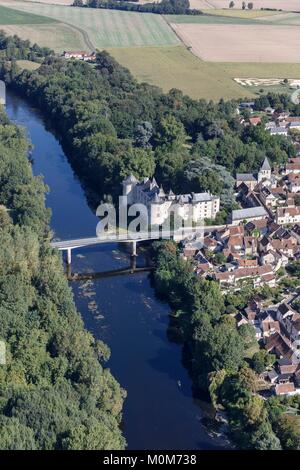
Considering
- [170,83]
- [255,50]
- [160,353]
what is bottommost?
[160,353]

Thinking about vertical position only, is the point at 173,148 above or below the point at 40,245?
above

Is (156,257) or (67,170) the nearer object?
(156,257)

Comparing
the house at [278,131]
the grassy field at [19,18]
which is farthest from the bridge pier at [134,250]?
the grassy field at [19,18]

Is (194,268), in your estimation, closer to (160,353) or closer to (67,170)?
(160,353)

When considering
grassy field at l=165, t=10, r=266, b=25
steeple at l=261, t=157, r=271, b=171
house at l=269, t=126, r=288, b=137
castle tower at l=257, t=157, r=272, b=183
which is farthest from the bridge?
grassy field at l=165, t=10, r=266, b=25

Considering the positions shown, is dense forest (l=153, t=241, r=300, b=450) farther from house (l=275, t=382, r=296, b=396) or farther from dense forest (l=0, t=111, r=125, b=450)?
dense forest (l=0, t=111, r=125, b=450)

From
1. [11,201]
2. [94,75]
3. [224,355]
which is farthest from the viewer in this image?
[94,75]

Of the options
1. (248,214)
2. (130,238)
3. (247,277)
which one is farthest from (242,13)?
(247,277)

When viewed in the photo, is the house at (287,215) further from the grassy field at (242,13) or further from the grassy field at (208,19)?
the grassy field at (242,13)

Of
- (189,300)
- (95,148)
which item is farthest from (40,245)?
(95,148)
